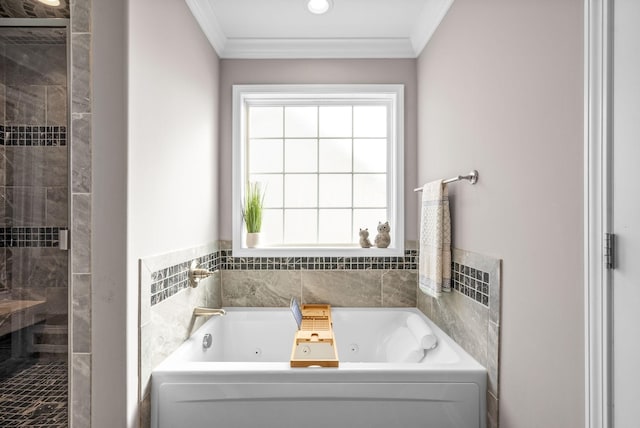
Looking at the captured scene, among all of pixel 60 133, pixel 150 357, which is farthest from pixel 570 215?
pixel 60 133

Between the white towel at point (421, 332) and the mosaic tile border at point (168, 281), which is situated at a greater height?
the mosaic tile border at point (168, 281)

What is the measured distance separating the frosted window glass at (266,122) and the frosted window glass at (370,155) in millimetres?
567

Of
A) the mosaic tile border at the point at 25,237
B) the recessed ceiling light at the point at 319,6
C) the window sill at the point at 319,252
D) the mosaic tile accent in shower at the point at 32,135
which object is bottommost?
the window sill at the point at 319,252

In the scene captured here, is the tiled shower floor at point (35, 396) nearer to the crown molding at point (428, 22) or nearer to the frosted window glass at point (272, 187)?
the frosted window glass at point (272, 187)

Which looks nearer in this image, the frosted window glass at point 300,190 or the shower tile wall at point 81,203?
the shower tile wall at point 81,203

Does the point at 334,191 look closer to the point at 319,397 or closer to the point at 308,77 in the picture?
the point at 308,77

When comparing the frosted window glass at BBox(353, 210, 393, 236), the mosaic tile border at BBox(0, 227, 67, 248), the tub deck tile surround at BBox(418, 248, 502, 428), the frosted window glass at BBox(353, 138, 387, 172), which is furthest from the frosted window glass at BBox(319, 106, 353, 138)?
the mosaic tile border at BBox(0, 227, 67, 248)

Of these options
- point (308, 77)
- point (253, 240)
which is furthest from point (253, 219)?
point (308, 77)

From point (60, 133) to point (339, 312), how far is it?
1.80 m

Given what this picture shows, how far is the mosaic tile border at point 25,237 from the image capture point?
1360 mm

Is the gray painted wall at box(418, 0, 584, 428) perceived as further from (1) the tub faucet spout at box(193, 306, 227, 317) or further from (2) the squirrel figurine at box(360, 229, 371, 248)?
(1) the tub faucet spout at box(193, 306, 227, 317)

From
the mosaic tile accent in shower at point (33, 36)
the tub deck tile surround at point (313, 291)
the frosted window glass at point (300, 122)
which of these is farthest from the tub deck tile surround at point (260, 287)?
the mosaic tile accent in shower at point (33, 36)

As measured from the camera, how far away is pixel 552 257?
110 cm

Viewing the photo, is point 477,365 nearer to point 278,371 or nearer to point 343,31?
point 278,371
